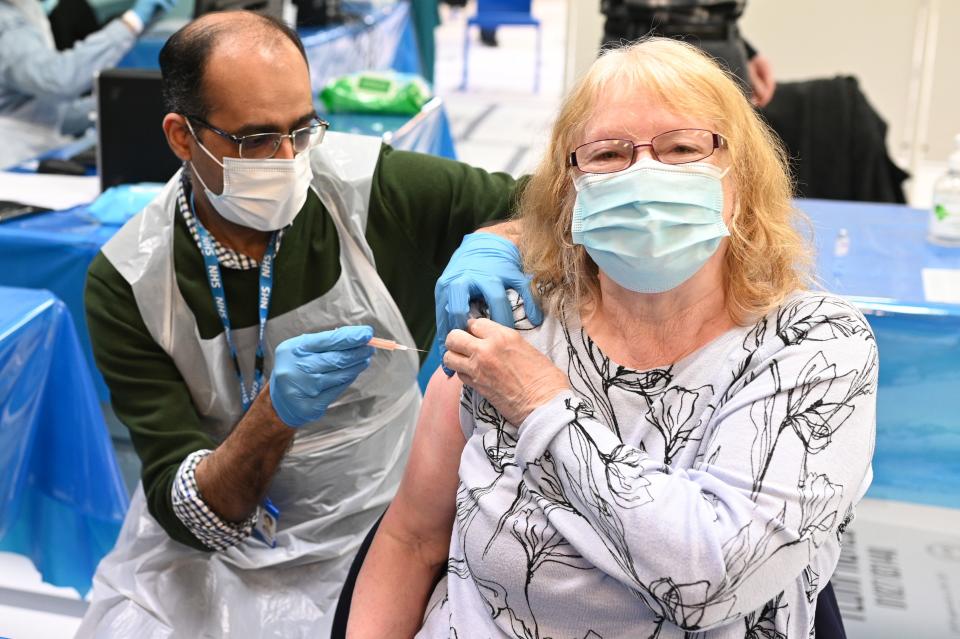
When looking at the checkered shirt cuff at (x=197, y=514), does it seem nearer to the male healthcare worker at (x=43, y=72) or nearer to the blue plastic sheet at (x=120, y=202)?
the blue plastic sheet at (x=120, y=202)

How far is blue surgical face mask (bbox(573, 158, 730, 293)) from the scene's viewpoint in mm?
1220

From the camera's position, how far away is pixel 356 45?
502 centimetres

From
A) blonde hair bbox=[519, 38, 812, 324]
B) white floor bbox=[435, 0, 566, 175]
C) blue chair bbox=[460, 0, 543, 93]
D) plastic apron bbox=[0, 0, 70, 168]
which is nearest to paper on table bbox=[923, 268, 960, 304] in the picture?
blonde hair bbox=[519, 38, 812, 324]

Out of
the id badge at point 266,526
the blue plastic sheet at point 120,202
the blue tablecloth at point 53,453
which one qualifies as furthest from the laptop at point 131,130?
the id badge at point 266,526

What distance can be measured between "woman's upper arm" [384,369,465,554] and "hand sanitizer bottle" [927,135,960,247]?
1.41 meters

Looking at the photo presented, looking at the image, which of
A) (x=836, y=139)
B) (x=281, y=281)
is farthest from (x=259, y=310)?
(x=836, y=139)

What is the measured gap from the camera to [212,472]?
1535mm

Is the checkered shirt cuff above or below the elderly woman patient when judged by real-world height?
below

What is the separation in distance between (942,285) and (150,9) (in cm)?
298

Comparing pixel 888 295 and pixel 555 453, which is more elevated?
pixel 555 453

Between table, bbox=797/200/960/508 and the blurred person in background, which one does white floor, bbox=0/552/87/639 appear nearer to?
table, bbox=797/200/960/508

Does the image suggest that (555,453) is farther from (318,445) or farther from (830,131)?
(830,131)

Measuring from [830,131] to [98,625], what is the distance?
312 cm

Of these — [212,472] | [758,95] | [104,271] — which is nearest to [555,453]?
[212,472]
